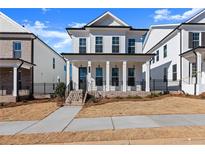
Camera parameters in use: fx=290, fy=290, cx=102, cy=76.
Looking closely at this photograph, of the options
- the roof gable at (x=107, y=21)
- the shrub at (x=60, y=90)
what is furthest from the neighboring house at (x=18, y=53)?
the roof gable at (x=107, y=21)

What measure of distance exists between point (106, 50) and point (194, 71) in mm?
8252

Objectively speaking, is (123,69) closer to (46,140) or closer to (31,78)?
(31,78)

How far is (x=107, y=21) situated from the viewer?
26406 mm

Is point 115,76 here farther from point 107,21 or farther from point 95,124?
point 95,124

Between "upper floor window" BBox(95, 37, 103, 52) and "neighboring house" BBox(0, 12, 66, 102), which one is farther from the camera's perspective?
"neighboring house" BBox(0, 12, 66, 102)

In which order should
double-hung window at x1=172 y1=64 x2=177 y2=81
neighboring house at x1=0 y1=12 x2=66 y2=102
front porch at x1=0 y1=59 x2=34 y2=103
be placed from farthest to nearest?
double-hung window at x1=172 y1=64 x2=177 y2=81 → neighboring house at x1=0 y1=12 x2=66 y2=102 → front porch at x1=0 y1=59 x2=34 y2=103

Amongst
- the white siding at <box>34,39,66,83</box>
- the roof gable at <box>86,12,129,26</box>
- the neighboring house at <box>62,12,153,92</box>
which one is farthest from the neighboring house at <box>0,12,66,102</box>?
the roof gable at <box>86,12,129,26</box>

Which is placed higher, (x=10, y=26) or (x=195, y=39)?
(x=10, y=26)

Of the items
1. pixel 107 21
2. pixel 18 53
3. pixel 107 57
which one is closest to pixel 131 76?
pixel 107 57

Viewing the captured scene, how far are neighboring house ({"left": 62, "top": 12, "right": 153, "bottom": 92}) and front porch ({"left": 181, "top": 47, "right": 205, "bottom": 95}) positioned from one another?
384 centimetres

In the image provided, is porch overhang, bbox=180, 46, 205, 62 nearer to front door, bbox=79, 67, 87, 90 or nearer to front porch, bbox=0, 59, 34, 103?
front door, bbox=79, 67, 87, 90

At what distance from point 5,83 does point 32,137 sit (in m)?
18.7

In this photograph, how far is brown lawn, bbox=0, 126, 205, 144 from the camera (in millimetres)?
8742
